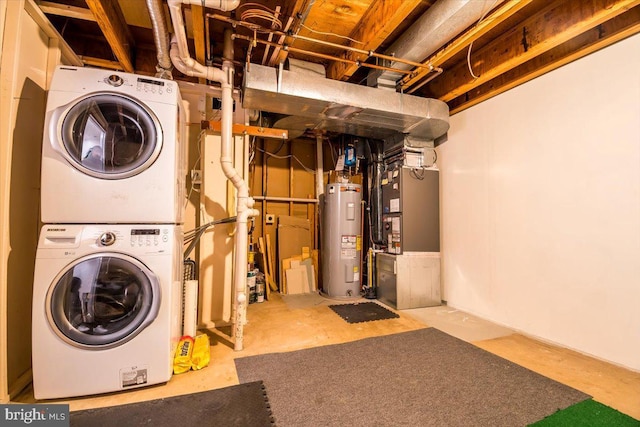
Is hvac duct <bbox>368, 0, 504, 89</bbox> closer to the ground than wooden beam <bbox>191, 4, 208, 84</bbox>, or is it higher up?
higher up

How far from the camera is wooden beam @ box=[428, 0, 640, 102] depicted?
1854 millimetres

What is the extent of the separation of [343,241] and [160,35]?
2976 millimetres

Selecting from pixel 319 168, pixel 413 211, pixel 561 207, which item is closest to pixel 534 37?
pixel 561 207

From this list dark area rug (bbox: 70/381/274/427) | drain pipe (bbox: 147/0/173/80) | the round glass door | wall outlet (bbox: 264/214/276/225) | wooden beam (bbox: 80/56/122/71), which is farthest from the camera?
wall outlet (bbox: 264/214/276/225)

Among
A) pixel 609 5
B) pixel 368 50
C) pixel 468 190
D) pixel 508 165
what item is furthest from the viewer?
pixel 468 190

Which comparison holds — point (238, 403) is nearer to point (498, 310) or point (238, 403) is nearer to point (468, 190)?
point (498, 310)

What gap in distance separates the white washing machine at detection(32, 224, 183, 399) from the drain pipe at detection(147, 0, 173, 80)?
4.77 feet

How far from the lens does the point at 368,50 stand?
2.37 m

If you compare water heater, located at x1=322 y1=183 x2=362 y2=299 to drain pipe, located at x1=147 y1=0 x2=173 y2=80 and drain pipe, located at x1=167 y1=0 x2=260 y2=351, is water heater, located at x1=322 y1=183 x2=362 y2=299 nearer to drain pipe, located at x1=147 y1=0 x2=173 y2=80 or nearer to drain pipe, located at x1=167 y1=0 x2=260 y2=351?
drain pipe, located at x1=167 y1=0 x2=260 y2=351

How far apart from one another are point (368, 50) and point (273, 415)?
286cm

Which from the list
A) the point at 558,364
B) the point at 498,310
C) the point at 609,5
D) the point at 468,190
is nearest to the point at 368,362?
the point at 558,364

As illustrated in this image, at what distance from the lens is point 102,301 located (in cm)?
159

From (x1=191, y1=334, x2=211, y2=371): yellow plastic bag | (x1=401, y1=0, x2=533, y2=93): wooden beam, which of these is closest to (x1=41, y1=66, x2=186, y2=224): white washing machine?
(x1=191, y1=334, x2=211, y2=371): yellow plastic bag

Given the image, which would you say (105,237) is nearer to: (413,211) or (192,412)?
(192,412)
